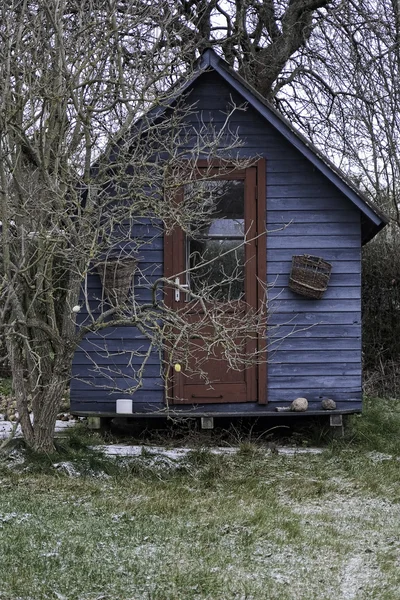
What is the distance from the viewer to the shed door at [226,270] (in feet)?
31.7

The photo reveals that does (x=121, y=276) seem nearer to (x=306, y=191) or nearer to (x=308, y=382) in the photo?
(x=306, y=191)

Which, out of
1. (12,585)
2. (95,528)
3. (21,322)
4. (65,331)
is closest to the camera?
(12,585)

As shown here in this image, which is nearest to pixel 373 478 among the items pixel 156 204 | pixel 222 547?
pixel 222 547

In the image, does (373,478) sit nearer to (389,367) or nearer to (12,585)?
(12,585)

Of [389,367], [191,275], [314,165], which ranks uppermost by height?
[314,165]

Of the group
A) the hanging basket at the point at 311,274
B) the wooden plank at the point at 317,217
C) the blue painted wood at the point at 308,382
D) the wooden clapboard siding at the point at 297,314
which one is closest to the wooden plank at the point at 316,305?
the wooden clapboard siding at the point at 297,314

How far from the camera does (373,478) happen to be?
8.01 meters

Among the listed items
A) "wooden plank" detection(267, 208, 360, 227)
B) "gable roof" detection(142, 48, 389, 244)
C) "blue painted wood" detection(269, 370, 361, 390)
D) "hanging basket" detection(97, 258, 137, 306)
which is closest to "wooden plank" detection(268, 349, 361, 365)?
"blue painted wood" detection(269, 370, 361, 390)

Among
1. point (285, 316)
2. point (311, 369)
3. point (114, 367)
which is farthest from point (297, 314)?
point (114, 367)

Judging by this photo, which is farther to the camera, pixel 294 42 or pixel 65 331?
pixel 294 42

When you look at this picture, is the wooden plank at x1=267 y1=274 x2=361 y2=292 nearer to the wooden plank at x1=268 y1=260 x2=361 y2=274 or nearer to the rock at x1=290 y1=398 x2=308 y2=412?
the wooden plank at x1=268 y1=260 x2=361 y2=274

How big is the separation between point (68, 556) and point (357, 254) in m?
5.59

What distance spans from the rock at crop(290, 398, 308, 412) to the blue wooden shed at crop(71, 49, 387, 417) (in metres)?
0.14

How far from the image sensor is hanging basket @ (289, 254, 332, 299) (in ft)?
31.6
